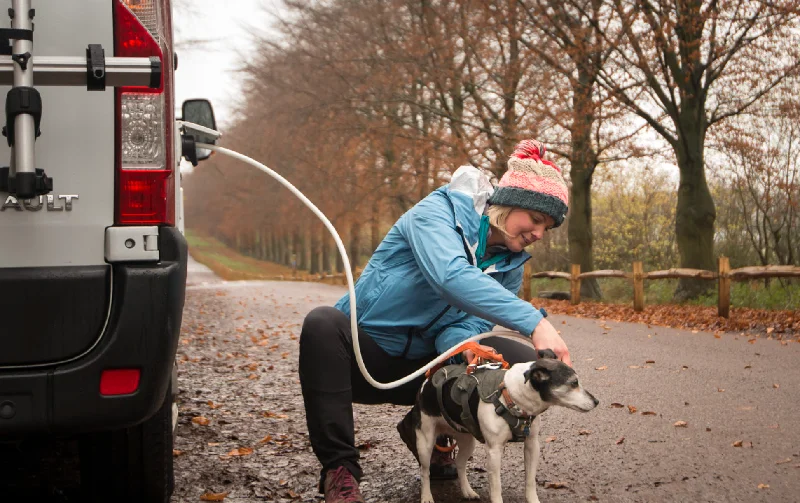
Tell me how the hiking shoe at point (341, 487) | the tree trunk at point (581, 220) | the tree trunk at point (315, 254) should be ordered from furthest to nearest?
the tree trunk at point (315, 254), the tree trunk at point (581, 220), the hiking shoe at point (341, 487)

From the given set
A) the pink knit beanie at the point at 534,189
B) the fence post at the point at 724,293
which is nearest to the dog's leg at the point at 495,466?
the pink knit beanie at the point at 534,189

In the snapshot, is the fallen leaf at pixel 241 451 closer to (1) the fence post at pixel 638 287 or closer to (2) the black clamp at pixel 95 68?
(2) the black clamp at pixel 95 68

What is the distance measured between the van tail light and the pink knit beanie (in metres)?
1.47

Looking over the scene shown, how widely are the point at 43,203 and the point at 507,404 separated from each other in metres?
1.76

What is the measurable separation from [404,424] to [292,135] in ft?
82.1

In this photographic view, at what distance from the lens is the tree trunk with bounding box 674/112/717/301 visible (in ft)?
57.8

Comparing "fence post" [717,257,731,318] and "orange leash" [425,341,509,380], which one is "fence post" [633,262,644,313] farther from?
"orange leash" [425,341,509,380]

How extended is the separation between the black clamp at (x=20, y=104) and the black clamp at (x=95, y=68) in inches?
6.1

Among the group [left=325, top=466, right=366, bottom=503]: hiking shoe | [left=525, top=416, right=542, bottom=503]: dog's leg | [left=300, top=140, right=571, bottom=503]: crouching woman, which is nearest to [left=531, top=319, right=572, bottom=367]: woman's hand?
[left=300, top=140, right=571, bottom=503]: crouching woman

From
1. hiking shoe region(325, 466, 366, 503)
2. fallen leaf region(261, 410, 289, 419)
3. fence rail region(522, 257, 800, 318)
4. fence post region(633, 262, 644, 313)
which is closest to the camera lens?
hiking shoe region(325, 466, 366, 503)

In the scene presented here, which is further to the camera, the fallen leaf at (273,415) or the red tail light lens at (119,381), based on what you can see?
the fallen leaf at (273,415)

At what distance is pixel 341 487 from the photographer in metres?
3.34

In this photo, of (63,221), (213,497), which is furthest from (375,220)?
(63,221)

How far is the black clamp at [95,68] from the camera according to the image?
2.54 m
